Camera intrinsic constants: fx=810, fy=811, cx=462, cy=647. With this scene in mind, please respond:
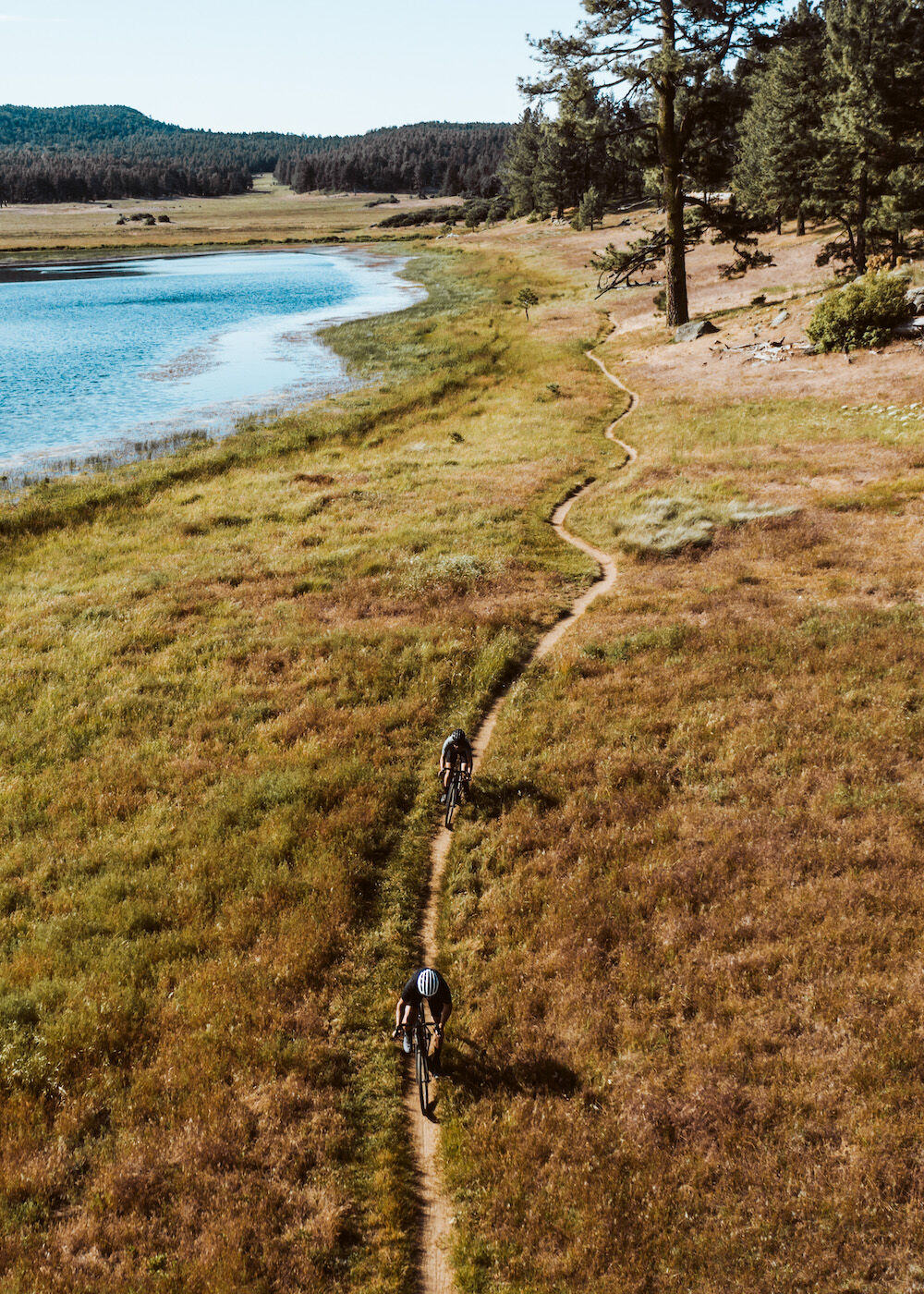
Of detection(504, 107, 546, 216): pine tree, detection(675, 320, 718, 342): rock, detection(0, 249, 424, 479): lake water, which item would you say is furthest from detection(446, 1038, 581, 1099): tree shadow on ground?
detection(504, 107, 546, 216): pine tree

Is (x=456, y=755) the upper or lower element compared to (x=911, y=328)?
lower

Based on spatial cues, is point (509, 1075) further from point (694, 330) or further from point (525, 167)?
point (525, 167)

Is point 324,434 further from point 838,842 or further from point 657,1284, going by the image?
point 657,1284

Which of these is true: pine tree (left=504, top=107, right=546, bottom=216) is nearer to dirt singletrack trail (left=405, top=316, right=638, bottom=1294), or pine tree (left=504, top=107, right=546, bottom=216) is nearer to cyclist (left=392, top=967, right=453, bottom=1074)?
dirt singletrack trail (left=405, top=316, right=638, bottom=1294)

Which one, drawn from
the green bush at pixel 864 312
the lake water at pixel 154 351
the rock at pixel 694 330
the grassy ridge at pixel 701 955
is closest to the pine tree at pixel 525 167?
the lake water at pixel 154 351

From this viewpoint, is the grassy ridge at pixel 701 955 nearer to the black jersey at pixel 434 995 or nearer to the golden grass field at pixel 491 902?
the golden grass field at pixel 491 902

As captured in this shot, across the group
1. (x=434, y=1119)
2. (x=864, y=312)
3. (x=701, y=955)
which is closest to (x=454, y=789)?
(x=701, y=955)
